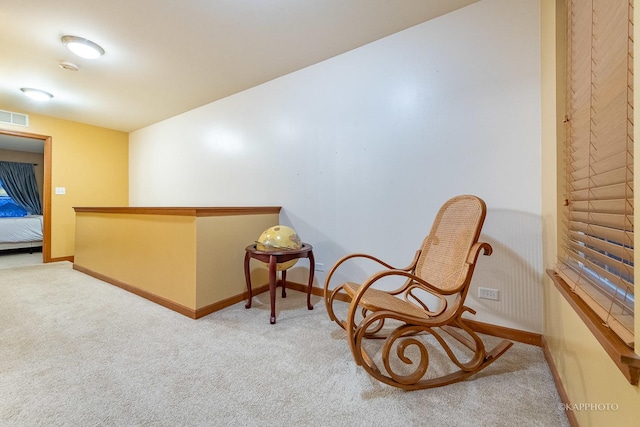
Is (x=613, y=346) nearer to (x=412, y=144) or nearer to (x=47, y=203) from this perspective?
(x=412, y=144)

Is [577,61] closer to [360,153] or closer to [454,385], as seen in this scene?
[360,153]

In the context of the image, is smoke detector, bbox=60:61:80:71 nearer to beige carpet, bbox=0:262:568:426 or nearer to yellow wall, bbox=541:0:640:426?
beige carpet, bbox=0:262:568:426

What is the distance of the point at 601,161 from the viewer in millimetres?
921

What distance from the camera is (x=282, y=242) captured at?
218 centimetres

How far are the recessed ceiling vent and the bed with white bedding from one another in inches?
87.8

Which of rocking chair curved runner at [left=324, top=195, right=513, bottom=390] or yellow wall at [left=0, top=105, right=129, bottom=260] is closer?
rocking chair curved runner at [left=324, top=195, right=513, bottom=390]

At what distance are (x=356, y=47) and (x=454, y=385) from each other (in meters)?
2.74

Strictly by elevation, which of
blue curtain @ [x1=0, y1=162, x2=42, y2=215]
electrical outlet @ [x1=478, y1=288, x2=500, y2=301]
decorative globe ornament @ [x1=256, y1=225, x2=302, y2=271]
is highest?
blue curtain @ [x1=0, y1=162, x2=42, y2=215]

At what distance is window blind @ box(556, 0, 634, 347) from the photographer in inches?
29.6

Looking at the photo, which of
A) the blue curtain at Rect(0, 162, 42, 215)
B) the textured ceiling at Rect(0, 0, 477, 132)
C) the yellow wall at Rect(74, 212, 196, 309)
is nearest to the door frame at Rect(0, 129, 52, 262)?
the textured ceiling at Rect(0, 0, 477, 132)

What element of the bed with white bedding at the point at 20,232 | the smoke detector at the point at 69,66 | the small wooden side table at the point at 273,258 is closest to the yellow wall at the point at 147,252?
the small wooden side table at the point at 273,258

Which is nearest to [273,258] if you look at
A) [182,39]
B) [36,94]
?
[182,39]

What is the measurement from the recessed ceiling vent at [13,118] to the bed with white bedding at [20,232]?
223 cm

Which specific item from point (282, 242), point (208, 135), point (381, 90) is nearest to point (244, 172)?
point (208, 135)
